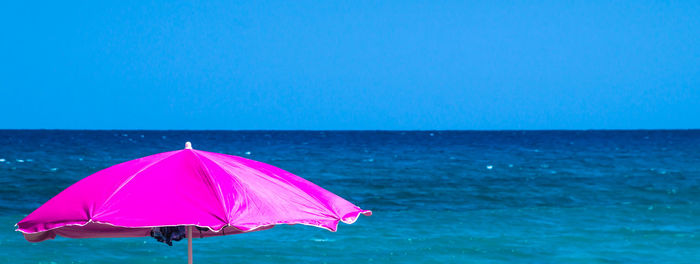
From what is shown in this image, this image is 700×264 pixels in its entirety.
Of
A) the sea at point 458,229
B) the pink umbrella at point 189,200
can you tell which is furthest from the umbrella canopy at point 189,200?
the sea at point 458,229

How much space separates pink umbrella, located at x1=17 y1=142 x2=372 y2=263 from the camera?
18.0 feet

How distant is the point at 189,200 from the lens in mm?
5609

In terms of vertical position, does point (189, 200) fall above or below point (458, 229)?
below

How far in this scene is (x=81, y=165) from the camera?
4659 centimetres

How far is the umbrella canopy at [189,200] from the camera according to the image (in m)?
5.50

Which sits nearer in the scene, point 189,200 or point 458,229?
point 189,200

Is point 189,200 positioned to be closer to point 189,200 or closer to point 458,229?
point 189,200

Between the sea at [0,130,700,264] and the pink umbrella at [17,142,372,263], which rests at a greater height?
the sea at [0,130,700,264]

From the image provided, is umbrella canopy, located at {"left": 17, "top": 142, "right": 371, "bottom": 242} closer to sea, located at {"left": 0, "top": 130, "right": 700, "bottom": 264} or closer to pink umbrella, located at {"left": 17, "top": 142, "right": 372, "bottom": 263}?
pink umbrella, located at {"left": 17, "top": 142, "right": 372, "bottom": 263}

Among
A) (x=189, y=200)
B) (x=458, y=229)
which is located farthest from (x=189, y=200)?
(x=458, y=229)

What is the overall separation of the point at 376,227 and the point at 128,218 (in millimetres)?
13336

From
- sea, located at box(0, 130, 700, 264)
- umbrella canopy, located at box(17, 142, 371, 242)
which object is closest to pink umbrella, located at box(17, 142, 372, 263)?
umbrella canopy, located at box(17, 142, 371, 242)

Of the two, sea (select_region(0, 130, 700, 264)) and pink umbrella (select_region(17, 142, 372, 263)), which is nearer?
pink umbrella (select_region(17, 142, 372, 263))

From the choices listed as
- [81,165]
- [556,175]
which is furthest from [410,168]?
[81,165]
